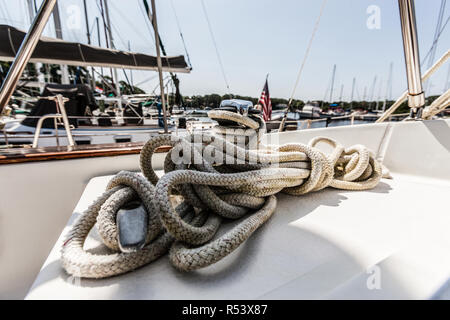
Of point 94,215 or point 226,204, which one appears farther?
point 226,204

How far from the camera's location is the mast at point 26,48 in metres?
0.76

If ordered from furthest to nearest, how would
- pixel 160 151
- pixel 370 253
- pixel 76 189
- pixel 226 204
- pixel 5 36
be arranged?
pixel 5 36 < pixel 160 151 < pixel 76 189 < pixel 226 204 < pixel 370 253

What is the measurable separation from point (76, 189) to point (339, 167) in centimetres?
127

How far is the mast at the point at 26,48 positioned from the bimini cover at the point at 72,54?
424 centimetres

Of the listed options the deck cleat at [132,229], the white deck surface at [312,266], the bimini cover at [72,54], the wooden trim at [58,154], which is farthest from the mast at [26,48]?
the bimini cover at [72,54]

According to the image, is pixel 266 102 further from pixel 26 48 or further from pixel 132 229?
pixel 132 229

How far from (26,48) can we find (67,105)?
536 cm

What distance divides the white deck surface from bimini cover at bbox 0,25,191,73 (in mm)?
4789

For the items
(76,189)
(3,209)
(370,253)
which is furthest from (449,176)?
(3,209)

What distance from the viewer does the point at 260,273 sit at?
421 millimetres

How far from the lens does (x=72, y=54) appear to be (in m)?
4.06

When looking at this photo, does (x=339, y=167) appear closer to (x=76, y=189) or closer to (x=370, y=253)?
(x=370, y=253)

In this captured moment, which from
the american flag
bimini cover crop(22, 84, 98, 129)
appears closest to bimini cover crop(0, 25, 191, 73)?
bimini cover crop(22, 84, 98, 129)
